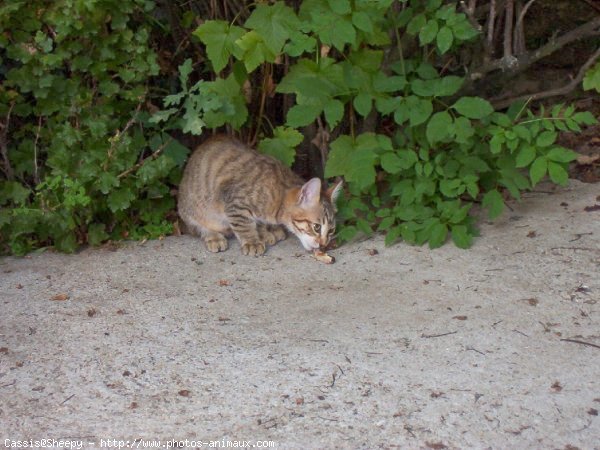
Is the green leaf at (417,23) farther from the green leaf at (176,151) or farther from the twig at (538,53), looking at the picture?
the green leaf at (176,151)

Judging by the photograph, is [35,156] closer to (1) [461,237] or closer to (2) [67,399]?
(2) [67,399]

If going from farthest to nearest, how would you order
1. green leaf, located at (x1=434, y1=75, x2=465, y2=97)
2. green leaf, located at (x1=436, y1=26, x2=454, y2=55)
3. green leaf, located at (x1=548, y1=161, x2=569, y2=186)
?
green leaf, located at (x1=434, y1=75, x2=465, y2=97) < green leaf, located at (x1=548, y1=161, x2=569, y2=186) < green leaf, located at (x1=436, y1=26, x2=454, y2=55)

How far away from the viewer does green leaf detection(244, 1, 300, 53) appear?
5.00 meters

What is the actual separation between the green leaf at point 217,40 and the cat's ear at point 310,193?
37.4 inches

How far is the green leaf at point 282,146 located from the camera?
5801mm

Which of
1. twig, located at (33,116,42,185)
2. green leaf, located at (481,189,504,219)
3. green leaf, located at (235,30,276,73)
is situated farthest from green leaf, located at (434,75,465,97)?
twig, located at (33,116,42,185)

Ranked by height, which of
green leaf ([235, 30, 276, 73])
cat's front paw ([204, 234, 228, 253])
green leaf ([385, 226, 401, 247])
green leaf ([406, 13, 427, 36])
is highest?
green leaf ([406, 13, 427, 36])

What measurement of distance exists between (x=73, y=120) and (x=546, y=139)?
311 centimetres

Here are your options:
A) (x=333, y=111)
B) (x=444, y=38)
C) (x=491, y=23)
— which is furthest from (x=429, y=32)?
(x=491, y=23)

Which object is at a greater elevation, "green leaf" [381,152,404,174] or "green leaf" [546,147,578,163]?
"green leaf" [546,147,578,163]

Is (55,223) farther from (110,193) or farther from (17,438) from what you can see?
(17,438)

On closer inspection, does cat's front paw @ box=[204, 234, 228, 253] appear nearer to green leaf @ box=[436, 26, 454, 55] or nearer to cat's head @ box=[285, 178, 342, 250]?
Answer: cat's head @ box=[285, 178, 342, 250]

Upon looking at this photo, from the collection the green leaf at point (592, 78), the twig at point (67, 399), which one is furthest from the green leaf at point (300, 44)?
the twig at point (67, 399)

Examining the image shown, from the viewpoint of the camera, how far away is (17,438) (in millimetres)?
3352
